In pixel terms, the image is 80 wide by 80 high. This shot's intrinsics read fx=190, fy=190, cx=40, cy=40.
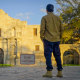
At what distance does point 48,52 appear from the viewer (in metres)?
4.48

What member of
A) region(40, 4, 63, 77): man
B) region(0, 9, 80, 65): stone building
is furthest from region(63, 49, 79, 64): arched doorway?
region(40, 4, 63, 77): man

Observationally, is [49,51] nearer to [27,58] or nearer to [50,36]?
[50,36]

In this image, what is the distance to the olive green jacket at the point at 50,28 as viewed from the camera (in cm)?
449

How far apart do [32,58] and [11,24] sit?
26473mm


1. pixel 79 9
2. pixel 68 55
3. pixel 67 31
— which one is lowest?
pixel 68 55

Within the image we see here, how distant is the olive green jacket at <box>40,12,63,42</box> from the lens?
4.49 metres

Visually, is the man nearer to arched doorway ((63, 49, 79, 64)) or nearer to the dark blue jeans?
the dark blue jeans

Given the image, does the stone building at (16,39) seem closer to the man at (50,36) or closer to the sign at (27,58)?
the sign at (27,58)

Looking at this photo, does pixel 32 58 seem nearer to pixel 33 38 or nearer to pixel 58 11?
pixel 58 11

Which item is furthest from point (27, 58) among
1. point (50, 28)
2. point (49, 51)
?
point (50, 28)

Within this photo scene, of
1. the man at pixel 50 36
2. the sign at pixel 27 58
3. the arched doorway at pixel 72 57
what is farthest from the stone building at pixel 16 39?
the man at pixel 50 36

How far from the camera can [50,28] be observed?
4.54 meters

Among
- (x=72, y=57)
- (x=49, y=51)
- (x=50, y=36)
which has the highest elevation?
(x=50, y=36)

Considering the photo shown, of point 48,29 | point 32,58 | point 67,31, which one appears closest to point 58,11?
point 67,31
